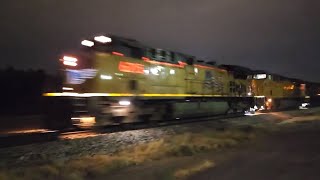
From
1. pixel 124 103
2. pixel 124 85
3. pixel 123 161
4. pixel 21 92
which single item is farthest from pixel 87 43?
pixel 21 92

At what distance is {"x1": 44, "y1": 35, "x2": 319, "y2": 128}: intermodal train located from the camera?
17312mm

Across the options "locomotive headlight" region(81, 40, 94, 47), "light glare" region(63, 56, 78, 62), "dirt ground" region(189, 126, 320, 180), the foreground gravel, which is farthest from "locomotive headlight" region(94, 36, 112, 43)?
"dirt ground" region(189, 126, 320, 180)

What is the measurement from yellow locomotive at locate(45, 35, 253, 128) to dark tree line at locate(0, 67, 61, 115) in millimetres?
14303

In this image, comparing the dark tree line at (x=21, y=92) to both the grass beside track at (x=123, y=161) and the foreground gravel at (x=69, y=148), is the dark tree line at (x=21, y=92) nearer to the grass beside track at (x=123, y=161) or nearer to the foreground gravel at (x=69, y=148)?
the foreground gravel at (x=69, y=148)

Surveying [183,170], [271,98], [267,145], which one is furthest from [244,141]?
[271,98]

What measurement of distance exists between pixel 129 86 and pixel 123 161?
9.56 metres

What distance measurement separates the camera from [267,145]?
43.3ft

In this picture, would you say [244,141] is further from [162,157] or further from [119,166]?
[119,166]

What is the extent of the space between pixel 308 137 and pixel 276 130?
3192 millimetres

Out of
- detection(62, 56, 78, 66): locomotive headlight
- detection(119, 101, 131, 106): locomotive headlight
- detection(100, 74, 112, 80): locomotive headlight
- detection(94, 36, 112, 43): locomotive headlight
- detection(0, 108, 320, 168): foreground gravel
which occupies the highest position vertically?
detection(94, 36, 112, 43): locomotive headlight

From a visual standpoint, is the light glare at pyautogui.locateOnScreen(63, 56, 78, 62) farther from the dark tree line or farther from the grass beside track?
the dark tree line

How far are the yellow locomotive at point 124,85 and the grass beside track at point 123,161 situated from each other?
4321 mm

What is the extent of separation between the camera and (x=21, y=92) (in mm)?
36500

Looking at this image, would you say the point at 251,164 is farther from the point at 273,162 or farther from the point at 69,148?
the point at 69,148
